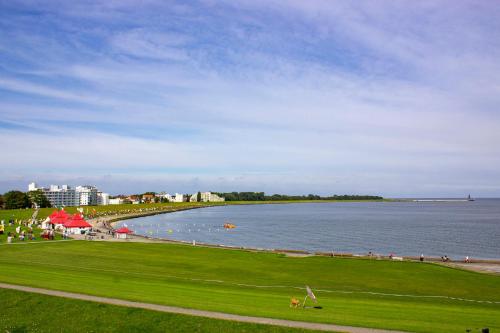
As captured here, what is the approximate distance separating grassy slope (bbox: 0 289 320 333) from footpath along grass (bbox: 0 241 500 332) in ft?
5.89

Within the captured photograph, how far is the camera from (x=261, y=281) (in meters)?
32.3

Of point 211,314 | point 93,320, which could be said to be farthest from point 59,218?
point 211,314

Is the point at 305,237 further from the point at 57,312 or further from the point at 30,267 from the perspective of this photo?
the point at 57,312

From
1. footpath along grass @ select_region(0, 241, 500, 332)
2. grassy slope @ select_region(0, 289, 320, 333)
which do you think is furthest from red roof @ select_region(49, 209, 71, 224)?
grassy slope @ select_region(0, 289, 320, 333)

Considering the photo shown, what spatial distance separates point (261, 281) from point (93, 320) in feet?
53.4

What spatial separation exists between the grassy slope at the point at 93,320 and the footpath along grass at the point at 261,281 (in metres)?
1.79

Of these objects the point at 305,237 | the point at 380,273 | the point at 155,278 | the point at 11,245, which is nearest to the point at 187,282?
the point at 155,278

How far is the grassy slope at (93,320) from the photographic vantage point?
16.5 meters

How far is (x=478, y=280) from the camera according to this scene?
121ft

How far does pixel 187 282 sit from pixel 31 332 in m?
11.8

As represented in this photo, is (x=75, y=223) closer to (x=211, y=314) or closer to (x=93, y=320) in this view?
(x=93, y=320)

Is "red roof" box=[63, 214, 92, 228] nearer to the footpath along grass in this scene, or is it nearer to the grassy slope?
the footpath along grass

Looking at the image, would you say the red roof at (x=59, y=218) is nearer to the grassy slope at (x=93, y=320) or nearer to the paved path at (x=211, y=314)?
the paved path at (x=211, y=314)

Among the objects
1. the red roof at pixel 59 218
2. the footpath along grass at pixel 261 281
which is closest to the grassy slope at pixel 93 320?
the footpath along grass at pixel 261 281
